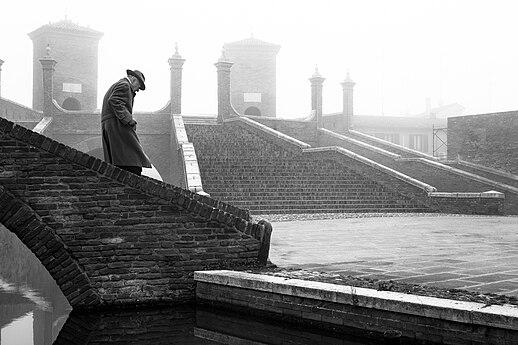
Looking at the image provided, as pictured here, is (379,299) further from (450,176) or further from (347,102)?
(347,102)

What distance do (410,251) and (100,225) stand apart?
406cm

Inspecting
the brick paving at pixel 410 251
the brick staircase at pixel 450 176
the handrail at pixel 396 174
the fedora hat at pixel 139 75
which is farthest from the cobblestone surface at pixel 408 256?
the brick staircase at pixel 450 176

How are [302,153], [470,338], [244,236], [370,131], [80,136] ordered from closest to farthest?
[470,338], [244,236], [302,153], [80,136], [370,131]

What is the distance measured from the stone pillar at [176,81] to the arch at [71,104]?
47.9 ft

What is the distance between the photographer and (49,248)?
632 cm

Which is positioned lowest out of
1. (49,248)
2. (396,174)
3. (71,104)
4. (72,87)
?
(49,248)

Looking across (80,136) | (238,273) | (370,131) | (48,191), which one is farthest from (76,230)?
(370,131)

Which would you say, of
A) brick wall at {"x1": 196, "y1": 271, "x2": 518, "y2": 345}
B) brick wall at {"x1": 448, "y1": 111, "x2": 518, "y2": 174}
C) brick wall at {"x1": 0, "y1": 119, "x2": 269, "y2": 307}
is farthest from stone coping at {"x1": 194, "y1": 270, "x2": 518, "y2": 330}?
brick wall at {"x1": 448, "y1": 111, "x2": 518, "y2": 174}

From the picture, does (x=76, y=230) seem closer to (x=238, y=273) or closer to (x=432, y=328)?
(x=238, y=273)

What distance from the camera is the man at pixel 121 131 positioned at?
7215mm

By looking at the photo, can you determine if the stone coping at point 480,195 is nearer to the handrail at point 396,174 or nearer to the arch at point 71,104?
the handrail at point 396,174

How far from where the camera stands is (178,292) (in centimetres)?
649

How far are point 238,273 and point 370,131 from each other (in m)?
43.1

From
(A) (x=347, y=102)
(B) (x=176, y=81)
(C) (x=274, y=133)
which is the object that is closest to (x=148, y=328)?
(C) (x=274, y=133)
